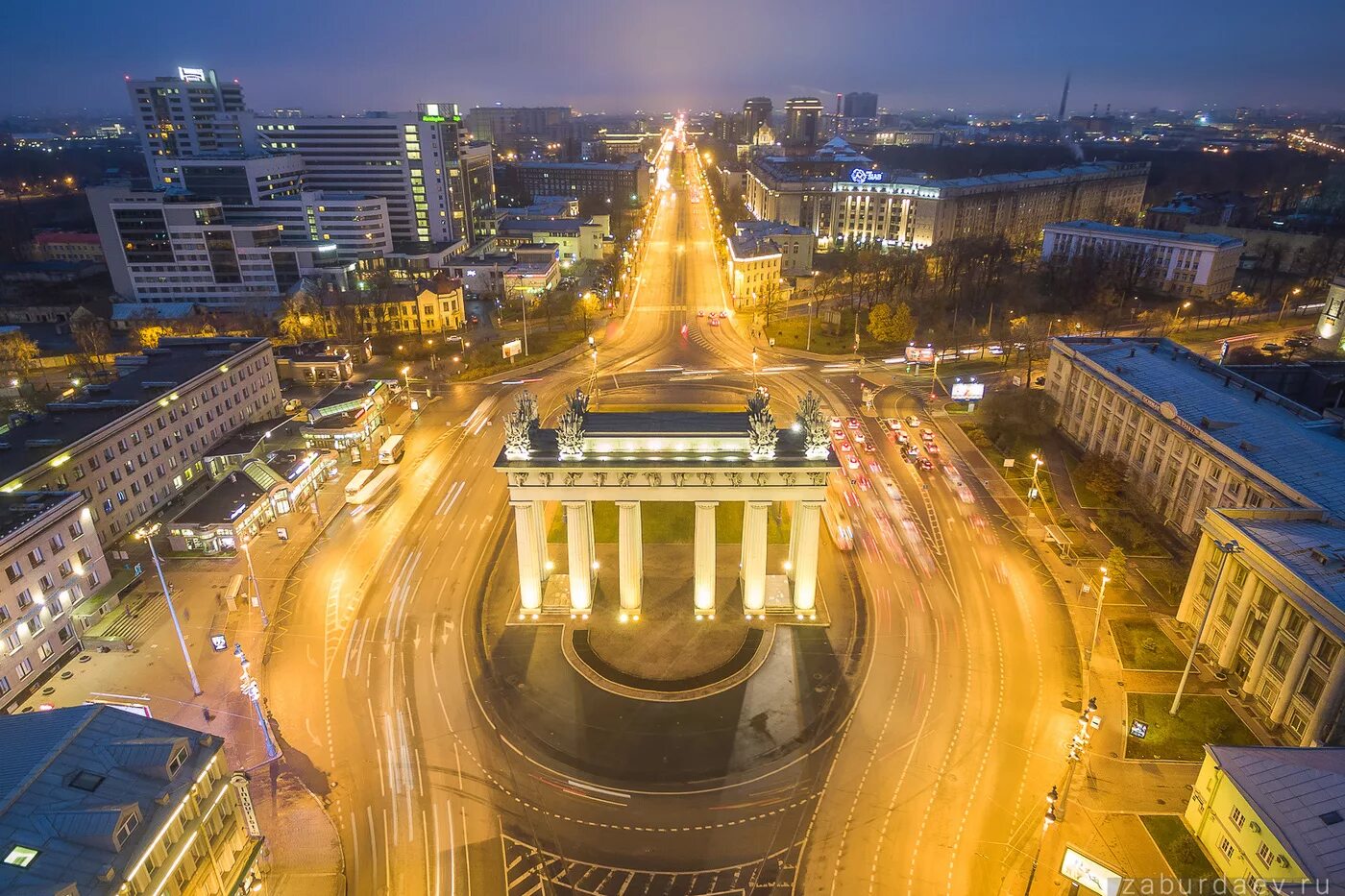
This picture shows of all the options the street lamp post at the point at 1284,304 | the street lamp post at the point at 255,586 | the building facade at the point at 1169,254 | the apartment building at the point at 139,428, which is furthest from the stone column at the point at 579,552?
the building facade at the point at 1169,254

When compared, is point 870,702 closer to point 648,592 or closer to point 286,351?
point 648,592

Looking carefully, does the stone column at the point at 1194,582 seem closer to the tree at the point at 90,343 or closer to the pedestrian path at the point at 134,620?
the pedestrian path at the point at 134,620

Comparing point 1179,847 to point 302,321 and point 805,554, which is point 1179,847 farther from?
point 302,321

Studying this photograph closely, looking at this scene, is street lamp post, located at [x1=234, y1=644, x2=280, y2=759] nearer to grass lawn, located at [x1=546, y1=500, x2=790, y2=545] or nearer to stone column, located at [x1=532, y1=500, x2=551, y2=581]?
stone column, located at [x1=532, y1=500, x2=551, y2=581]

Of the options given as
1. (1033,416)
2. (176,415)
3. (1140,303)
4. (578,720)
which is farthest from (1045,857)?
(1140,303)

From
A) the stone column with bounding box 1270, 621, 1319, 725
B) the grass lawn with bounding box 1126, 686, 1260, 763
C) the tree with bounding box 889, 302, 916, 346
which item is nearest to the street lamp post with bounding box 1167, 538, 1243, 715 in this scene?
the grass lawn with bounding box 1126, 686, 1260, 763
